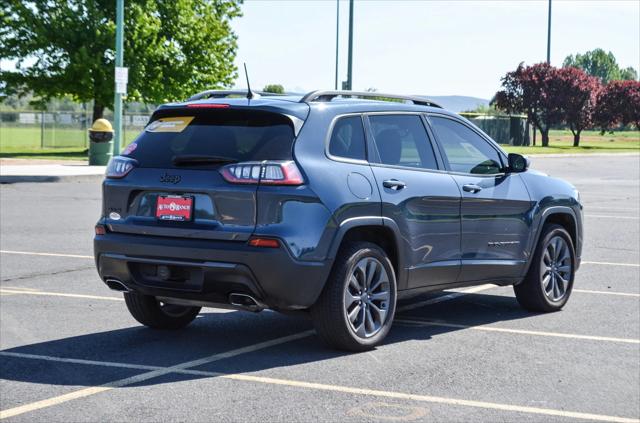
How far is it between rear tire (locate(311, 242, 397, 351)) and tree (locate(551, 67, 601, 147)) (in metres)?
80.6

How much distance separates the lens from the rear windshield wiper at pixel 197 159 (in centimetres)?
713

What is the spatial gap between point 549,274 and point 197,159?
3.55 meters

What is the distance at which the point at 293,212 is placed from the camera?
6957 mm

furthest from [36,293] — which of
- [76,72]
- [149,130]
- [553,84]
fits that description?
[553,84]

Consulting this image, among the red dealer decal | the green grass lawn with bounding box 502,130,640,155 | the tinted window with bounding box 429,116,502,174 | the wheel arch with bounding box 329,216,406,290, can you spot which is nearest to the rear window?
the red dealer decal

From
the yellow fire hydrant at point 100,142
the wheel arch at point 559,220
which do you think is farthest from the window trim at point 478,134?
the yellow fire hydrant at point 100,142

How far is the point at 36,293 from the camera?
9.84 m

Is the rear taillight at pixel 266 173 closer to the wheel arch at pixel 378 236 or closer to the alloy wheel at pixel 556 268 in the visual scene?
the wheel arch at pixel 378 236

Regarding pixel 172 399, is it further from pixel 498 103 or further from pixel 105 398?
pixel 498 103

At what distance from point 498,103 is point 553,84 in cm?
463

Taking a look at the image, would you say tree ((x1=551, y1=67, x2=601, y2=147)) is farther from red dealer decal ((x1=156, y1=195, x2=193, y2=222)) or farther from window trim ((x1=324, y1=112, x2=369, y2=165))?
red dealer decal ((x1=156, y1=195, x2=193, y2=222))

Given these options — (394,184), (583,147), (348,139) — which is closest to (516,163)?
(394,184)

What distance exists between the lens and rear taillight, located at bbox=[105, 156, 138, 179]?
294 inches

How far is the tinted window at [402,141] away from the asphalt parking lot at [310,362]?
1.29 meters
